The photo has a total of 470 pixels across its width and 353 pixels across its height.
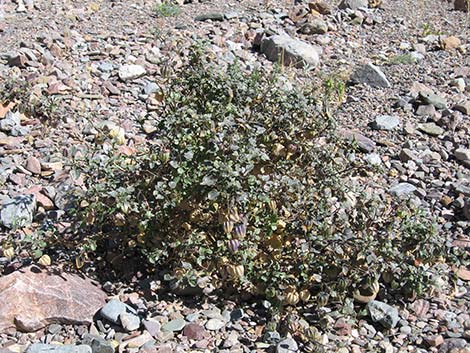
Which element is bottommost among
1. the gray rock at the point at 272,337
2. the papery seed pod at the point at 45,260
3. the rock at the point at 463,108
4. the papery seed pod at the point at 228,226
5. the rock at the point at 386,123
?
the gray rock at the point at 272,337

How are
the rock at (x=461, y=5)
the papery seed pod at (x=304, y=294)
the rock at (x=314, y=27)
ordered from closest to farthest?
the papery seed pod at (x=304, y=294) → the rock at (x=314, y=27) → the rock at (x=461, y=5)

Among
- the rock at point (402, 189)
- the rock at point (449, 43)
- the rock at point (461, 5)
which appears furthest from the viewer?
the rock at point (461, 5)

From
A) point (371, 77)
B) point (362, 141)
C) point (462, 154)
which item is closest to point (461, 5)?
point (371, 77)

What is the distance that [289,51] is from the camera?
5.82 m

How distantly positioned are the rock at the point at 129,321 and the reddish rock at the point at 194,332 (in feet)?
0.68

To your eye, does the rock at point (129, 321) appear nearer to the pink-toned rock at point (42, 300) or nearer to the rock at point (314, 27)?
the pink-toned rock at point (42, 300)

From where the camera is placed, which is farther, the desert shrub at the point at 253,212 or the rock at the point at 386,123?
the rock at the point at 386,123

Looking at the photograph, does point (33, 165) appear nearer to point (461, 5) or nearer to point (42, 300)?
point (42, 300)

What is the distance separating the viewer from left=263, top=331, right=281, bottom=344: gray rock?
307 centimetres

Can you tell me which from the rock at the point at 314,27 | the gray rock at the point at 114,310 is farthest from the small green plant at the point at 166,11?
the gray rock at the point at 114,310

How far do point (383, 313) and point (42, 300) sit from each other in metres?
1.50

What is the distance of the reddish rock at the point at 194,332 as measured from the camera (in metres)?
3.07

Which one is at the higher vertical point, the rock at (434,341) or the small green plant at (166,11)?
the rock at (434,341)

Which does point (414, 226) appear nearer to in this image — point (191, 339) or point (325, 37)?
point (191, 339)
